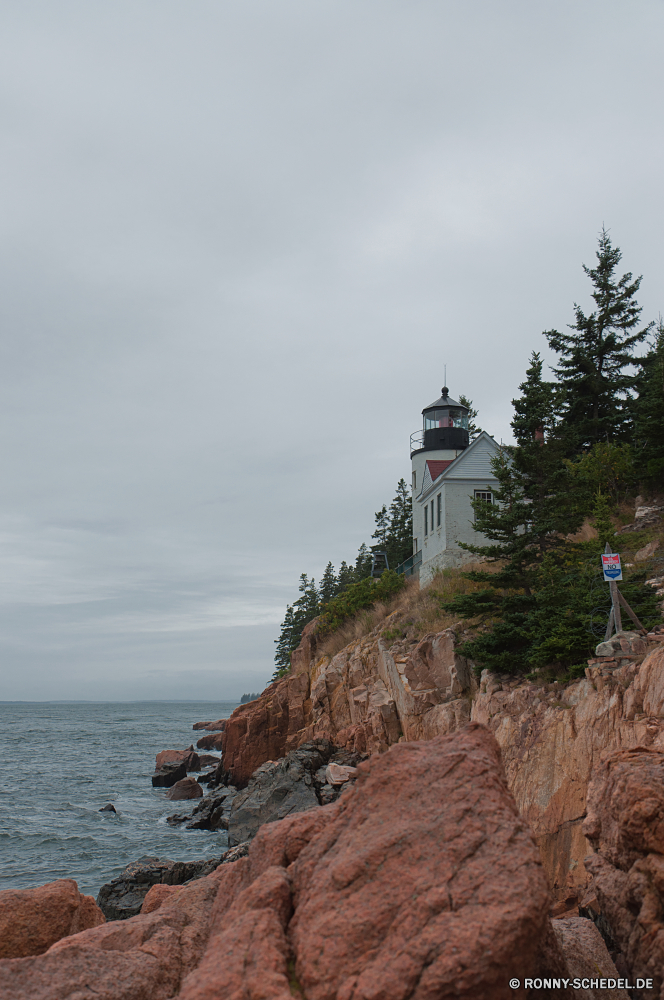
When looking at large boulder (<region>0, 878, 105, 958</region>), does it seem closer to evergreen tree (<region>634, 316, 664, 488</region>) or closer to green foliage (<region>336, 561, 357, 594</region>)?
evergreen tree (<region>634, 316, 664, 488</region>)

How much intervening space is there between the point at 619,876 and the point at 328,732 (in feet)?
74.1

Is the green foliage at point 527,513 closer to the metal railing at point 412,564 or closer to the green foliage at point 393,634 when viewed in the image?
the green foliage at point 393,634

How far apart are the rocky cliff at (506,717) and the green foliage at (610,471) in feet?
27.9

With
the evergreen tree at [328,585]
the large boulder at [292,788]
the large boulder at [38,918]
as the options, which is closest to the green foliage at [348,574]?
the evergreen tree at [328,585]

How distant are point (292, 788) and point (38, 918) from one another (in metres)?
15.8

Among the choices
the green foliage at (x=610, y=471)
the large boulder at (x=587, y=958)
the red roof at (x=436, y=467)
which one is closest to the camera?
the large boulder at (x=587, y=958)

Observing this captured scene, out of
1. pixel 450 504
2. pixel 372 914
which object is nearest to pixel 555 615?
pixel 372 914

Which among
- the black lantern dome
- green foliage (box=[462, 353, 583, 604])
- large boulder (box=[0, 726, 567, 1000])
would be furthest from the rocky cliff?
the black lantern dome

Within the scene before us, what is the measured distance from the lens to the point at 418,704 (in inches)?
799

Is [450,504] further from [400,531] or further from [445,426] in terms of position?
[400,531]

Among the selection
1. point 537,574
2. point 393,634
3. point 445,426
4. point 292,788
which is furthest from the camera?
point 445,426

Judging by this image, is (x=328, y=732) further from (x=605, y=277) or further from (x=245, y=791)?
(x=605, y=277)

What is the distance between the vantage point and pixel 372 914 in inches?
142

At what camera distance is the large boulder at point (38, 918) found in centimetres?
584
